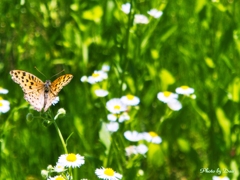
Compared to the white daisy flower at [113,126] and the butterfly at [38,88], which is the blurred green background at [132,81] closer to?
the white daisy flower at [113,126]

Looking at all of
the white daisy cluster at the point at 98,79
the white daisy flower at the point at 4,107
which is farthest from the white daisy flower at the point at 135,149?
the white daisy flower at the point at 4,107

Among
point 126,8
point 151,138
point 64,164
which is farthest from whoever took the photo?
point 126,8

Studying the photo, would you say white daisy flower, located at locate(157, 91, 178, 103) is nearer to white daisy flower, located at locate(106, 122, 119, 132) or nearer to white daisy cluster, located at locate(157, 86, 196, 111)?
white daisy cluster, located at locate(157, 86, 196, 111)

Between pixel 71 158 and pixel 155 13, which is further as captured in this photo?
pixel 155 13

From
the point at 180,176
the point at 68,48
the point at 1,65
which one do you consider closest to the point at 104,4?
the point at 68,48

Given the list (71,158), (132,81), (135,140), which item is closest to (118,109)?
(135,140)

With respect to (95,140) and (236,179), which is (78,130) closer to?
(95,140)

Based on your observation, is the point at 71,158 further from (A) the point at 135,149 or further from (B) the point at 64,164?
(A) the point at 135,149
